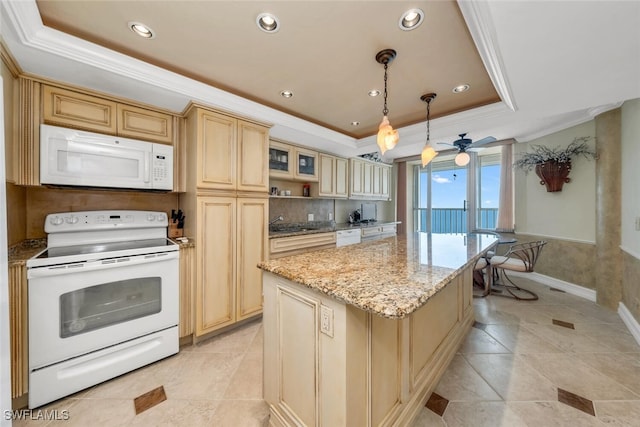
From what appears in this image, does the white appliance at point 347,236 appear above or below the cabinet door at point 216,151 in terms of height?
below

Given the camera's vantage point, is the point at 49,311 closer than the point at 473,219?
Yes

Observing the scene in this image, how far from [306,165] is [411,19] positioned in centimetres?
249

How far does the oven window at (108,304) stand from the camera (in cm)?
163

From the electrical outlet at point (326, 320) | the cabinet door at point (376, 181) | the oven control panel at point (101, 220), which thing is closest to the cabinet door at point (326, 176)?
the cabinet door at point (376, 181)

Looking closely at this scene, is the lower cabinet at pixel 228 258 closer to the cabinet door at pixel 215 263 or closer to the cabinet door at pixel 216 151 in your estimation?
the cabinet door at pixel 215 263

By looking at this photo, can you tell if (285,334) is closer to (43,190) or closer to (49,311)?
(49,311)

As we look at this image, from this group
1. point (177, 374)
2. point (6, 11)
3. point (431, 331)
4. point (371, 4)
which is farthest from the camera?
point (177, 374)

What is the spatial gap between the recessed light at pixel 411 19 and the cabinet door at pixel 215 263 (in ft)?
6.65

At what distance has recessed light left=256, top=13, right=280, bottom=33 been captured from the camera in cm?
150

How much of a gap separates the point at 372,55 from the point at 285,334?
2.06m

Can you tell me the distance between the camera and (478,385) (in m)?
1.71

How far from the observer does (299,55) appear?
75.0 inches

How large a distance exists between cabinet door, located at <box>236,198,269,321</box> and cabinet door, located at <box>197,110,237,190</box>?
31 centimetres

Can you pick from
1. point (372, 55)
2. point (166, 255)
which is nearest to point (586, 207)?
point (372, 55)
